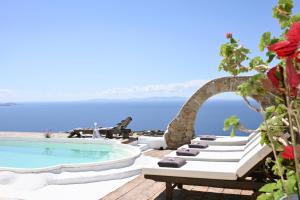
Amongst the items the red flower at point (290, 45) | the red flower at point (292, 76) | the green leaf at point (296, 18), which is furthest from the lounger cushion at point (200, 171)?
the red flower at point (290, 45)

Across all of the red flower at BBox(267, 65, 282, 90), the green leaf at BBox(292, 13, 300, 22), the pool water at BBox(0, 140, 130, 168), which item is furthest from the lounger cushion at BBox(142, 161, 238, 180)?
the pool water at BBox(0, 140, 130, 168)

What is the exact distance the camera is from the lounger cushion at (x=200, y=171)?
459cm

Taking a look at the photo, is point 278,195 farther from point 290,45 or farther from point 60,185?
point 60,185

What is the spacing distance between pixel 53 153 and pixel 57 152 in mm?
135

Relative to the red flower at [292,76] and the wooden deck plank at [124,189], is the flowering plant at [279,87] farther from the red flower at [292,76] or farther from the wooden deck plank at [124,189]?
the wooden deck plank at [124,189]

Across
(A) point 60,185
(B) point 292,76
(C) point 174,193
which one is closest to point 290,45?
(B) point 292,76

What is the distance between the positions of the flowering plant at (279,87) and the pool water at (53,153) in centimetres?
718

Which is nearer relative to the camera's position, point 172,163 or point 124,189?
point 172,163

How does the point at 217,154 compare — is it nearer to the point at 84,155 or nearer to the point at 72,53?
the point at 84,155

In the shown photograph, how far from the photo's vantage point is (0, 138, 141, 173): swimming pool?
30.9ft

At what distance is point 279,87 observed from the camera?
1511 millimetres

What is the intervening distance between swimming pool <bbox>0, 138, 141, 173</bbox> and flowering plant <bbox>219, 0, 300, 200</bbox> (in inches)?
216

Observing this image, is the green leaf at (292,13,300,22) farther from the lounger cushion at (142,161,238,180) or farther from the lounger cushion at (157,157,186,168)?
the lounger cushion at (157,157,186,168)

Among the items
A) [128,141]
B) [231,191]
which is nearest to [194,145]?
[231,191]
